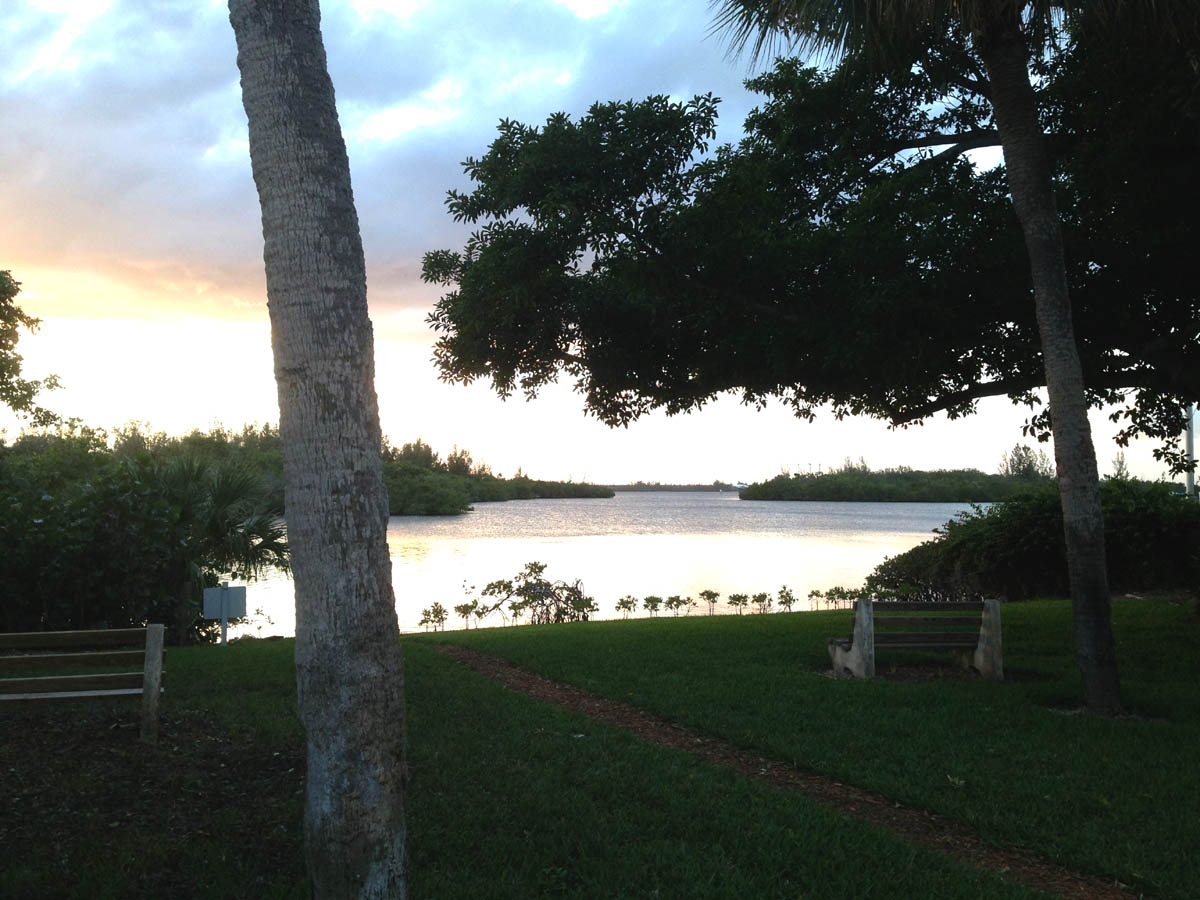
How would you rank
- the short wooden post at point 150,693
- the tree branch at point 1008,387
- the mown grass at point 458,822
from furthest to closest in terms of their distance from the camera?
the tree branch at point 1008,387 → the short wooden post at point 150,693 → the mown grass at point 458,822

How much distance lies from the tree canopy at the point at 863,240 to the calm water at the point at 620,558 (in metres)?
9.13

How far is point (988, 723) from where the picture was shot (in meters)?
6.86

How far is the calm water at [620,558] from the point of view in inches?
855

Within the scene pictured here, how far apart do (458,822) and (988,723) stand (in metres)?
4.65

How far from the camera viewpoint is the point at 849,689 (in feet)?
26.8

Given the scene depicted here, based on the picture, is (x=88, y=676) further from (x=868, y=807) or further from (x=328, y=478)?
(x=868, y=807)

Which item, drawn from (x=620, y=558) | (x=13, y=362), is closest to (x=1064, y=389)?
(x=13, y=362)

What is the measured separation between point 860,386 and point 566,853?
7.26m

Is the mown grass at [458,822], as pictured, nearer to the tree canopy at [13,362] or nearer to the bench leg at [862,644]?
the bench leg at [862,644]

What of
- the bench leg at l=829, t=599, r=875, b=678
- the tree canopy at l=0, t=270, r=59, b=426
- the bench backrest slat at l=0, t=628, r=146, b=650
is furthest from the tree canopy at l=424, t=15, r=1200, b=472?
the tree canopy at l=0, t=270, r=59, b=426

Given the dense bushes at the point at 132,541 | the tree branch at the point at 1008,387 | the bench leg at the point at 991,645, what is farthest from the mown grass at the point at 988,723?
the dense bushes at the point at 132,541

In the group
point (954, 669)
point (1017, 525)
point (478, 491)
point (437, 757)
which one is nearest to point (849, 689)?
point (954, 669)

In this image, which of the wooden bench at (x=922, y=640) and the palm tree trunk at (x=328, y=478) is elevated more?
the palm tree trunk at (x=328, y=478)

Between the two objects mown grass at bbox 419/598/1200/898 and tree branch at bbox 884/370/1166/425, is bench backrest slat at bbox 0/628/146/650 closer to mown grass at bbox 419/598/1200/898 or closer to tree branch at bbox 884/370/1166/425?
mown grass at bbox 419/598/1200/898
